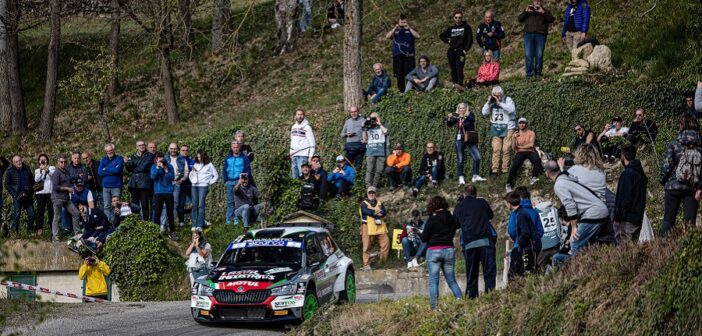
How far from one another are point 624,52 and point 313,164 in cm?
851

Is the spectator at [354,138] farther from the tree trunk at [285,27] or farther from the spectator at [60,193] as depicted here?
the tree trunk at [285,27]

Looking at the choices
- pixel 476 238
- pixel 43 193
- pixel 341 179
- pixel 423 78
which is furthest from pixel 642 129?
pixel 43 193

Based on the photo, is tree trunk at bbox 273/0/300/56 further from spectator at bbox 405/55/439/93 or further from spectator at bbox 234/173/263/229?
spectator at bbox 234/173/263/229

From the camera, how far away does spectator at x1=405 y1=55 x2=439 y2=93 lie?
2830 cm

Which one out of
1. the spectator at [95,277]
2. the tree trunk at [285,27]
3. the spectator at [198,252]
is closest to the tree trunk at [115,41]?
the tree trunk at [285,27]

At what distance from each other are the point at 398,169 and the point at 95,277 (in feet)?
24.3

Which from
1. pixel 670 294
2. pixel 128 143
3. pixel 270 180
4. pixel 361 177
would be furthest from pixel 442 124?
pixel 670 294

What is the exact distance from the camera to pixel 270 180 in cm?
2656

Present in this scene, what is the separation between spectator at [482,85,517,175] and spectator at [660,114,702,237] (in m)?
9.53

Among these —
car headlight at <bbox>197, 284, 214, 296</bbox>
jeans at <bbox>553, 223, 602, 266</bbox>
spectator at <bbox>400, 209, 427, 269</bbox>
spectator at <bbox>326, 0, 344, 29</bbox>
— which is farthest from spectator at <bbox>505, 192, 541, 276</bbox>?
spectator at <bbox>326, 0, 344, 29</bbox>

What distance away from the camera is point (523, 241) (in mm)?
15664

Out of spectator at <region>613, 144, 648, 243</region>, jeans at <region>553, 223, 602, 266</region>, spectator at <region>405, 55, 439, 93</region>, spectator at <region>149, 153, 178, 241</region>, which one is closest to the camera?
jeans at <region>553, 223, 602, 266</region>

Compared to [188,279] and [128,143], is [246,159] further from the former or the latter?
[128,143]

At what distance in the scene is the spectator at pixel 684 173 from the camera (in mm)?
15227
